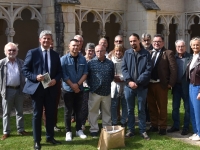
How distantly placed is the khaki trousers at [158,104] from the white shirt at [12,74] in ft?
7.42

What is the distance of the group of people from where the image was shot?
5.32 metres

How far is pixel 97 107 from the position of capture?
5992mm

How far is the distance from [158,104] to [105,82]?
3.39 feet

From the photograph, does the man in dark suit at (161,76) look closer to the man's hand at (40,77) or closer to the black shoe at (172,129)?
the black shoe at (172,129)

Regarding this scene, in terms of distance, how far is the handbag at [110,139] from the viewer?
17.1 feet

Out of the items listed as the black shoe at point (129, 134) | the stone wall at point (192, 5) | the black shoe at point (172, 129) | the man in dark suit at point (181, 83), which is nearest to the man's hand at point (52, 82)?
the black shoe at point (129, 134)

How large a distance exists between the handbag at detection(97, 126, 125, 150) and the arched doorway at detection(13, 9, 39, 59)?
9.29 meters

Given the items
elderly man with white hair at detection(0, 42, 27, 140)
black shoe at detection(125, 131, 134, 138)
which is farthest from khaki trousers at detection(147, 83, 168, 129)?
elderly man with white hair at detection(0, 42, 27, 140)

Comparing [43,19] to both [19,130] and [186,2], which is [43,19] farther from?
[186,2]

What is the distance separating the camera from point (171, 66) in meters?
5.83

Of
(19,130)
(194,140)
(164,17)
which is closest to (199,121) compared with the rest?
(194,140)

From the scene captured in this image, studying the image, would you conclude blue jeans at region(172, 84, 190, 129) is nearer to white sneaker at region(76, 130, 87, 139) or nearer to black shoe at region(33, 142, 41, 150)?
white sneaker at region(76, 130, 87, 139)

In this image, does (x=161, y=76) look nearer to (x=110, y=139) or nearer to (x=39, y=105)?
(x=110, y=139)

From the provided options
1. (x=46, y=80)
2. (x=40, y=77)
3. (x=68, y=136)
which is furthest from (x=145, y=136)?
(x=40, y=77)
